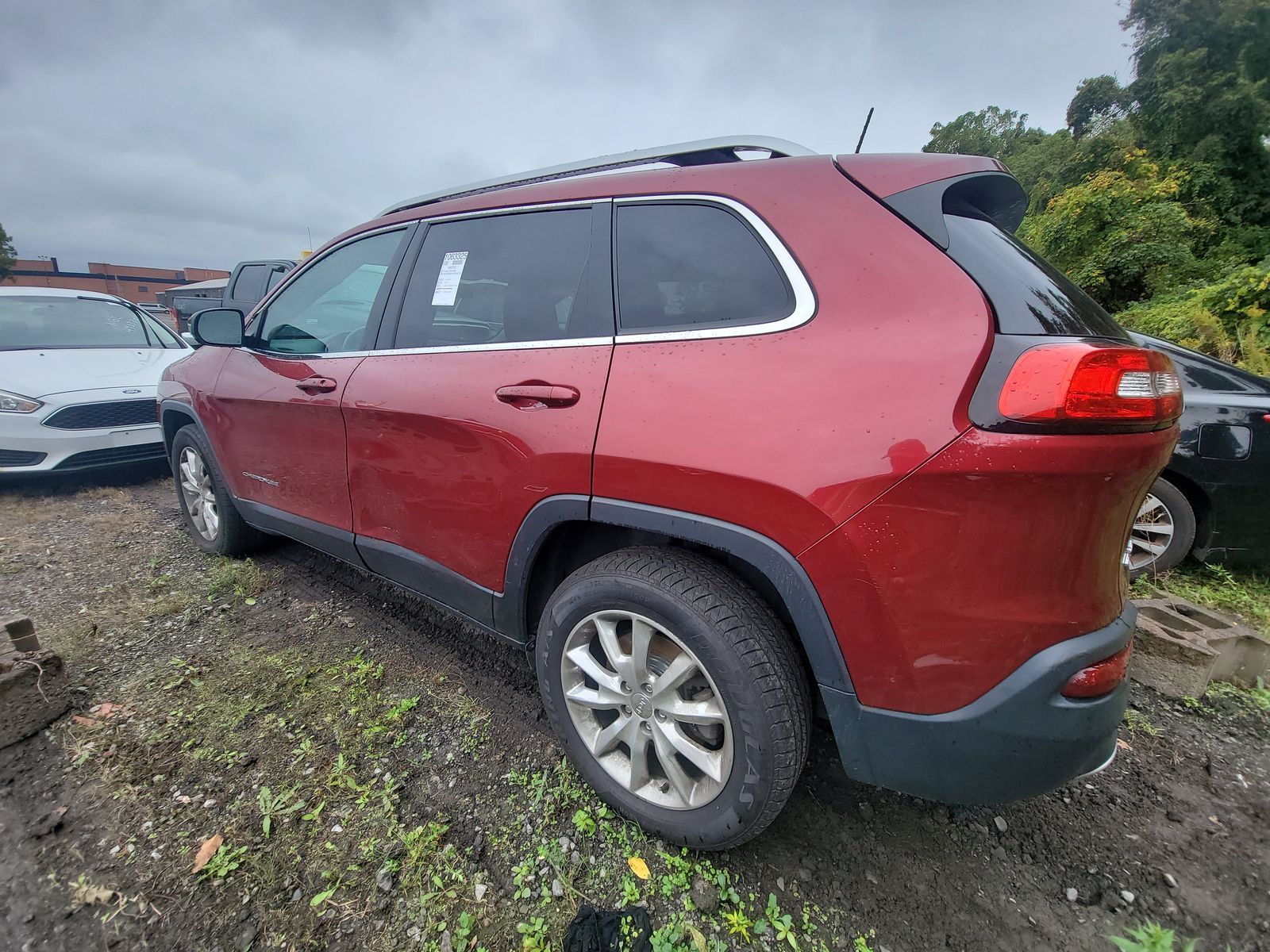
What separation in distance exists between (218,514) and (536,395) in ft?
9.01

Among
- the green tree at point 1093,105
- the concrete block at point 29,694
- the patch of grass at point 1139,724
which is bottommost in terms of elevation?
the patch of grass at point 1139,724

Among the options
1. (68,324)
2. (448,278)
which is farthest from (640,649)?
(68,324)

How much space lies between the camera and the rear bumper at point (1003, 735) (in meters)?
1.27

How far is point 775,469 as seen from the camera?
1.35 metres

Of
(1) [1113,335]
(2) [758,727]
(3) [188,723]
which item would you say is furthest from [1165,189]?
(3) [188,723]

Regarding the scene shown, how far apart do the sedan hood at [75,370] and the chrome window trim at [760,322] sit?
18.3 ft

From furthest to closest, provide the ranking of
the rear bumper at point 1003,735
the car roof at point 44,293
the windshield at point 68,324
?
the car roof at point 44,293
the windshield at point 68,324
the rear bumper at point 1003,735

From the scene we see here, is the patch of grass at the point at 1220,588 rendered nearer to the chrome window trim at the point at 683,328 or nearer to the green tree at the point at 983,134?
the chrome window trim at the point at 683,328

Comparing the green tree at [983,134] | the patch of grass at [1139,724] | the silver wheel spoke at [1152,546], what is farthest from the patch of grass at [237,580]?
the green tree at [983,134]

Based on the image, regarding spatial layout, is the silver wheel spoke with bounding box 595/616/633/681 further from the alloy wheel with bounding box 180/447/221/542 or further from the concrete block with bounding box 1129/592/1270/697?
the alloy wheel with bounding box 180/447/221/542

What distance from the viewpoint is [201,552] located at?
3762 mm

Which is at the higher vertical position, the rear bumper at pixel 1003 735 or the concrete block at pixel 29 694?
the rear bumper at pixel 1003 735

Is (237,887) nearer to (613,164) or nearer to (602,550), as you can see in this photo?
(602,550)

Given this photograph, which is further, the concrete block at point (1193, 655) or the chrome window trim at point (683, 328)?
the concrete block at point (1193, 655)
